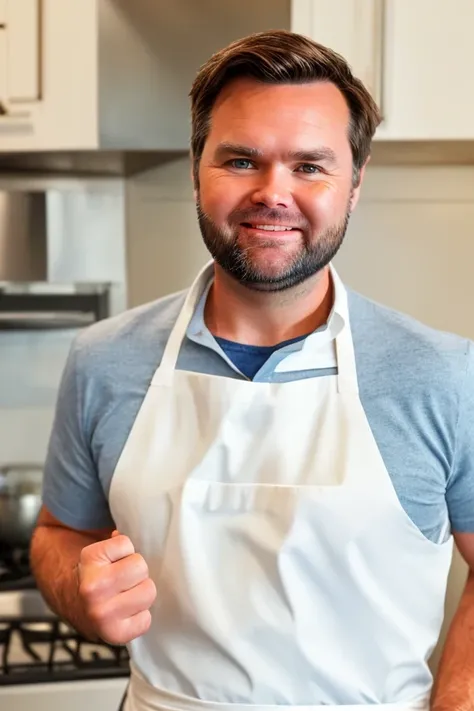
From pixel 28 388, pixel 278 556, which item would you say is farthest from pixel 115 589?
pixel 28 388

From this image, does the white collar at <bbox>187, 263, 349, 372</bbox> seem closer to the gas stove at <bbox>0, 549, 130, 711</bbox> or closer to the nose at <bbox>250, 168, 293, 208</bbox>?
the nose at <bbox>250, 168, 293, 208</bbox>

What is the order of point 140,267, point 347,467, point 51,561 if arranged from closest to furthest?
point 347,467 → point 51,561 → point 140,267

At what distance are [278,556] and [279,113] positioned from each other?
49 centimetres

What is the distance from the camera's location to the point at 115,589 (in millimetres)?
770

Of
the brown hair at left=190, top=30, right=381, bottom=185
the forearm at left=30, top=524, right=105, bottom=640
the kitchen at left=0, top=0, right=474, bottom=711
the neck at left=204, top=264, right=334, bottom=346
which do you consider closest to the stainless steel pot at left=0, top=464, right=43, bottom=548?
the kitchen at left=0, top=0, right=474, bottom=711

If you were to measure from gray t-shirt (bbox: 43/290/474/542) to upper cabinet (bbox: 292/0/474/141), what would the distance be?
488mm

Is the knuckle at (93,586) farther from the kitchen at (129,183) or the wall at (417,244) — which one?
the wall at (417,244)

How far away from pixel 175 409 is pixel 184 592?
21 cm

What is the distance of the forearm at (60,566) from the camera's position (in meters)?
Result: 0.97

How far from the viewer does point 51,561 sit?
3.44 ft

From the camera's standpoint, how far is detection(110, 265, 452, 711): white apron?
0.90 meters

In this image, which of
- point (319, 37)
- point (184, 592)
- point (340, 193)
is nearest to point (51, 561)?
point (184, 592)

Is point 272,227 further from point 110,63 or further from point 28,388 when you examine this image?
point 28,388

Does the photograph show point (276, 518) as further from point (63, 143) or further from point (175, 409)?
point (63, 143)
